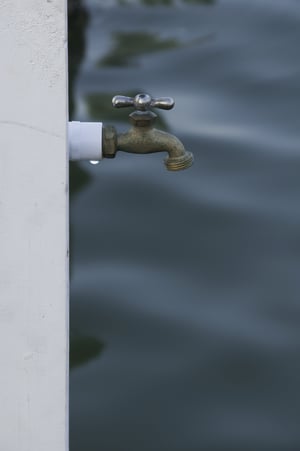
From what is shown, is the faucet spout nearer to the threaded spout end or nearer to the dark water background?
the threaded spout end

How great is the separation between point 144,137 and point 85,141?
95 mm

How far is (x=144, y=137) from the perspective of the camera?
190 cm

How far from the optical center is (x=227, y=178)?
504cm

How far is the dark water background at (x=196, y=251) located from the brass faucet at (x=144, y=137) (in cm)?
171

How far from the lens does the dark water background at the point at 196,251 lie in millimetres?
3654

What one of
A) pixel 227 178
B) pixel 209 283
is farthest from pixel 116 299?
pixel 227 178

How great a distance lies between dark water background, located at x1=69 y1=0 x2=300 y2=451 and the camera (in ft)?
12.0
